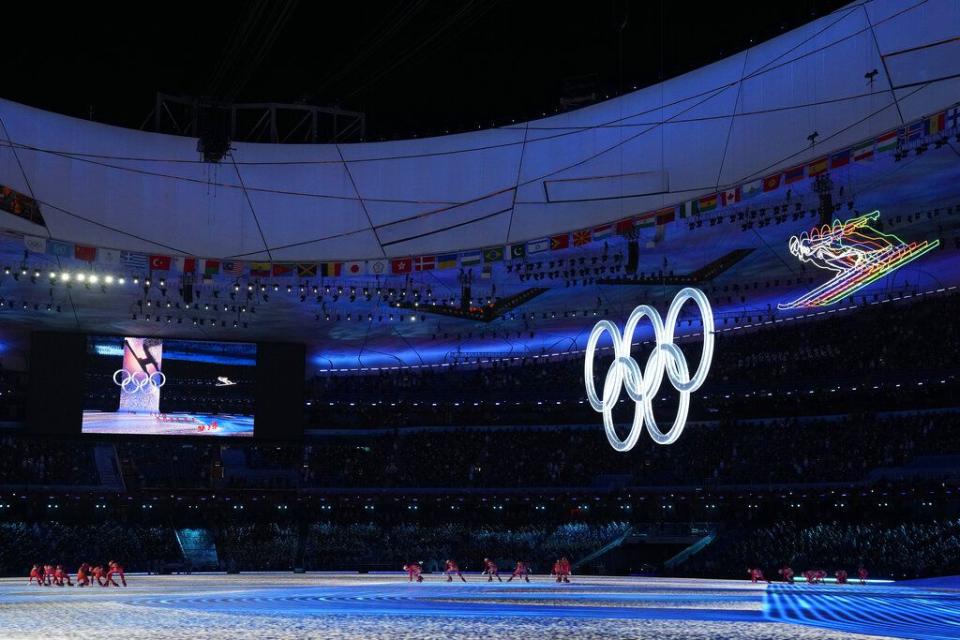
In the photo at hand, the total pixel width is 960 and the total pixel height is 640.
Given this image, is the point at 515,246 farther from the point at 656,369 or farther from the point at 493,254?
the point at 656,369

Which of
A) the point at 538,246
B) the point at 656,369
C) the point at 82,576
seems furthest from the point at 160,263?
the point at 656,369

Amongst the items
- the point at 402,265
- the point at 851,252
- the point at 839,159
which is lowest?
the point at 851,252

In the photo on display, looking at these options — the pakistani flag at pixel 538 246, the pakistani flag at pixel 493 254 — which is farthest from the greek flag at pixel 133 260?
the pakistani flag at pixel 538 246

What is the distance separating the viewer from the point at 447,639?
16656 millimetres

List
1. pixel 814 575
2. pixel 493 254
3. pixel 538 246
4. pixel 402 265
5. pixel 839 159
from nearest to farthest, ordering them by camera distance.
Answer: pixel 839 159 → pixel 538 246 → pixel 493 254 → pixel 402 265 → pixel 814 575

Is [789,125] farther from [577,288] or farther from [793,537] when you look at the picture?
[793,537]

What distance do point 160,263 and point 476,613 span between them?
2265 cm

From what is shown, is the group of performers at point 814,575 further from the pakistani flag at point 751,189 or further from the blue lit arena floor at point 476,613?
the pakistani flag at point 751,189

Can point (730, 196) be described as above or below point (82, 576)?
above

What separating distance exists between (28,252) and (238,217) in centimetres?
772

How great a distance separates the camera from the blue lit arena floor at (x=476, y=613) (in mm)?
18109

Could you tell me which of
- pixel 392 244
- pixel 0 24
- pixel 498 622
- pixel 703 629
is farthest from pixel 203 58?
pixel 703 629

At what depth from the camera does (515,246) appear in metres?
39.2

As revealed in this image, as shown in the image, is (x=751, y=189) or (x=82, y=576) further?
(x=82, y=576)
